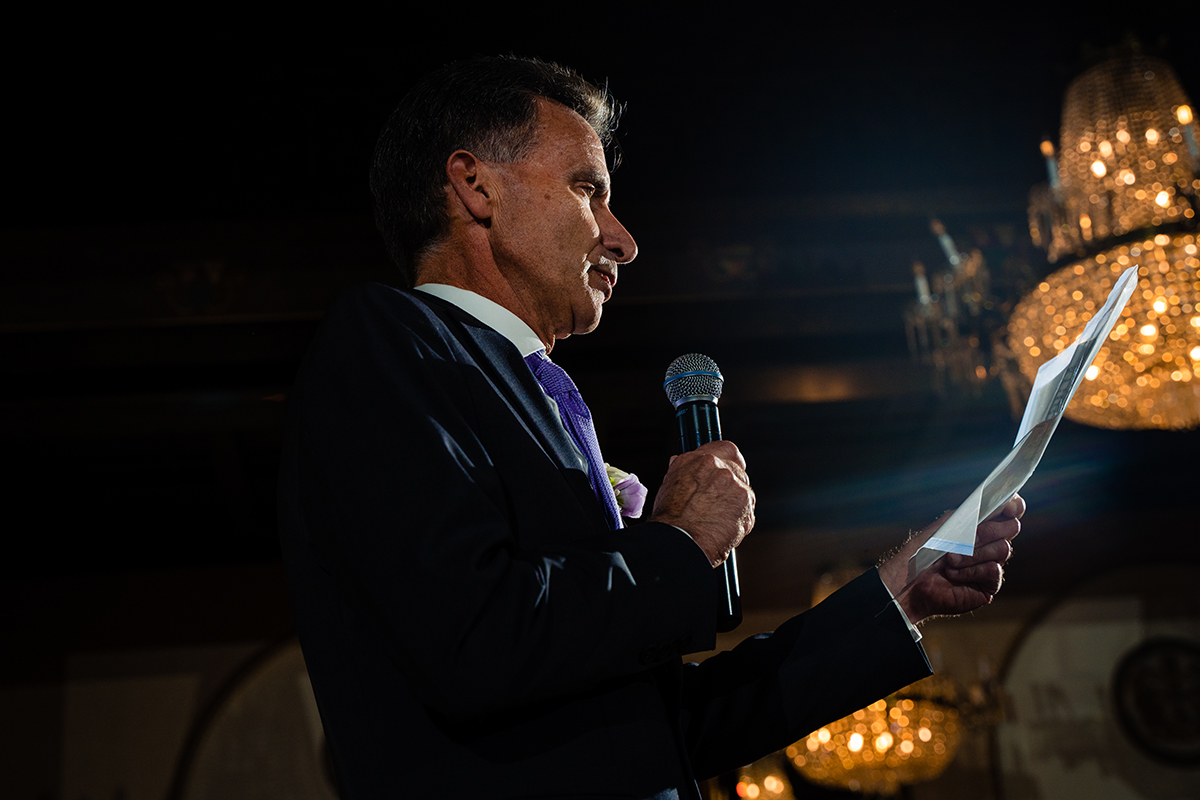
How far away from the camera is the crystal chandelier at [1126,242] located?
8.92ft

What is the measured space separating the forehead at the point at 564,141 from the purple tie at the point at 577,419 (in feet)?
0.90

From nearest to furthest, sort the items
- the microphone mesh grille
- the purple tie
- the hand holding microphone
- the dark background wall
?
the hand holding microphone → the purple tie → the microphone mesh grille → the dark background wall

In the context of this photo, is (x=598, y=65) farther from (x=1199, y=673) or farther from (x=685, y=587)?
(x=1199, y=673)

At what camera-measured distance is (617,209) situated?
14.3ft

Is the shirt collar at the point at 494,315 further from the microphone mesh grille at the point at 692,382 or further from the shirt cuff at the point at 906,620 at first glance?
the shirt cuff at the point at 906,620

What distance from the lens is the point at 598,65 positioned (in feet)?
11.9

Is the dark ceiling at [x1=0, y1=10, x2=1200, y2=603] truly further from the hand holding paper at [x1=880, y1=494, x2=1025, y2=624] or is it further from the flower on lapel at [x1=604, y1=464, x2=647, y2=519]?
the flower on lapel at [x1=604, y1=464, x2=647, y2=519]

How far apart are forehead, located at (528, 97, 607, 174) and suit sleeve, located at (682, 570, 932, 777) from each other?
2.01ft

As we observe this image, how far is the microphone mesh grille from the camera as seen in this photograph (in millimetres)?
1209

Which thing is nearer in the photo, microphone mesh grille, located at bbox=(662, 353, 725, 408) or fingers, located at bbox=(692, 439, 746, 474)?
fingers, located at bbox=(692, 439, 746, 474)

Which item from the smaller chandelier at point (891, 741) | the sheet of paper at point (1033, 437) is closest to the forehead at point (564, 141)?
the sheet of paper at point (1033, 437)

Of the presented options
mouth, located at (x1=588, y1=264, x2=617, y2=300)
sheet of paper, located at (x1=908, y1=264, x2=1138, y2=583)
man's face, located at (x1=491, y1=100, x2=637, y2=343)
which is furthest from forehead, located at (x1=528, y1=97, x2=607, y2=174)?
sheet of paper, located at (x1=908, y1=264, x2=1138, y2=583)

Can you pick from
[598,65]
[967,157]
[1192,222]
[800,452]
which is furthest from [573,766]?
[800,452]

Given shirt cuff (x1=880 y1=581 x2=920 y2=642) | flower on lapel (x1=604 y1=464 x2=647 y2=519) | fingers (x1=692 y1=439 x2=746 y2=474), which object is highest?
flower on lapel (x1=604 y1=464 x2=647 y2=519)
